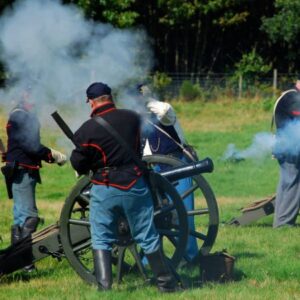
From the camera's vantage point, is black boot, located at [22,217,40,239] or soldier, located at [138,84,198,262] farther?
black boot, located at [22,217,40,239]

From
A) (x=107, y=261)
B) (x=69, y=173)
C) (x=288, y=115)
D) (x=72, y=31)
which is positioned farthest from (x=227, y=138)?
(x=107, y=261)

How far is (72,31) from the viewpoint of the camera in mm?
9000

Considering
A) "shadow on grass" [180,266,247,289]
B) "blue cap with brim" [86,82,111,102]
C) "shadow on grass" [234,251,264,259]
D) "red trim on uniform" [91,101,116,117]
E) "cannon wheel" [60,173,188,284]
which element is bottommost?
"shadow on grass" [234,251,264,259]

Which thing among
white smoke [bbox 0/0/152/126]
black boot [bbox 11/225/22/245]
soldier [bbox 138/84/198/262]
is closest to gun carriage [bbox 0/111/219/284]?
soldier [bbox 138/84/198/262]

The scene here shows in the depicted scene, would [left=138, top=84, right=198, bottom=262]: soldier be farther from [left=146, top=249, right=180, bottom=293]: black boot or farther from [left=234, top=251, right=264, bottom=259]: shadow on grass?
[left=146, top=249, right=180, bottom=293]: black boot

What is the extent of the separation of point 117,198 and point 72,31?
7.98 feet

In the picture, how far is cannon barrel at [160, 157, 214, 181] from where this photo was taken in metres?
7.73

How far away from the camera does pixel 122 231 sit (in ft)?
24.3

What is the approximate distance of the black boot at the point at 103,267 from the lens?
286 inches

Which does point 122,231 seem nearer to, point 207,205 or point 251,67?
point 207,205

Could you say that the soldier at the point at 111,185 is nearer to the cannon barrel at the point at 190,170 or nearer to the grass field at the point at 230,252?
the grass field at the point at 230,252

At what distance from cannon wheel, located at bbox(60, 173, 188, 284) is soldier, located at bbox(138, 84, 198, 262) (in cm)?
91

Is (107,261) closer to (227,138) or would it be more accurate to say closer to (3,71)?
(3,71)

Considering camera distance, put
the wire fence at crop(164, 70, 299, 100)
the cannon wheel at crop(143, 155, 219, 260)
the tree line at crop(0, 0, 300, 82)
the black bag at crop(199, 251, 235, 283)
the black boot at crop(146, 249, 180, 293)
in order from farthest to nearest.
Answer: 1. the tree line at crop(0, 0, 300, 82)
2. the wire fence at crop(164, 70, 299, 100)
3. the cannon wheel at crop(143, 155, 219, 260)
4. the black bag at crop(199, 251, 235, 283)
5. the black boot at crop(146, 249, 180, 293)
